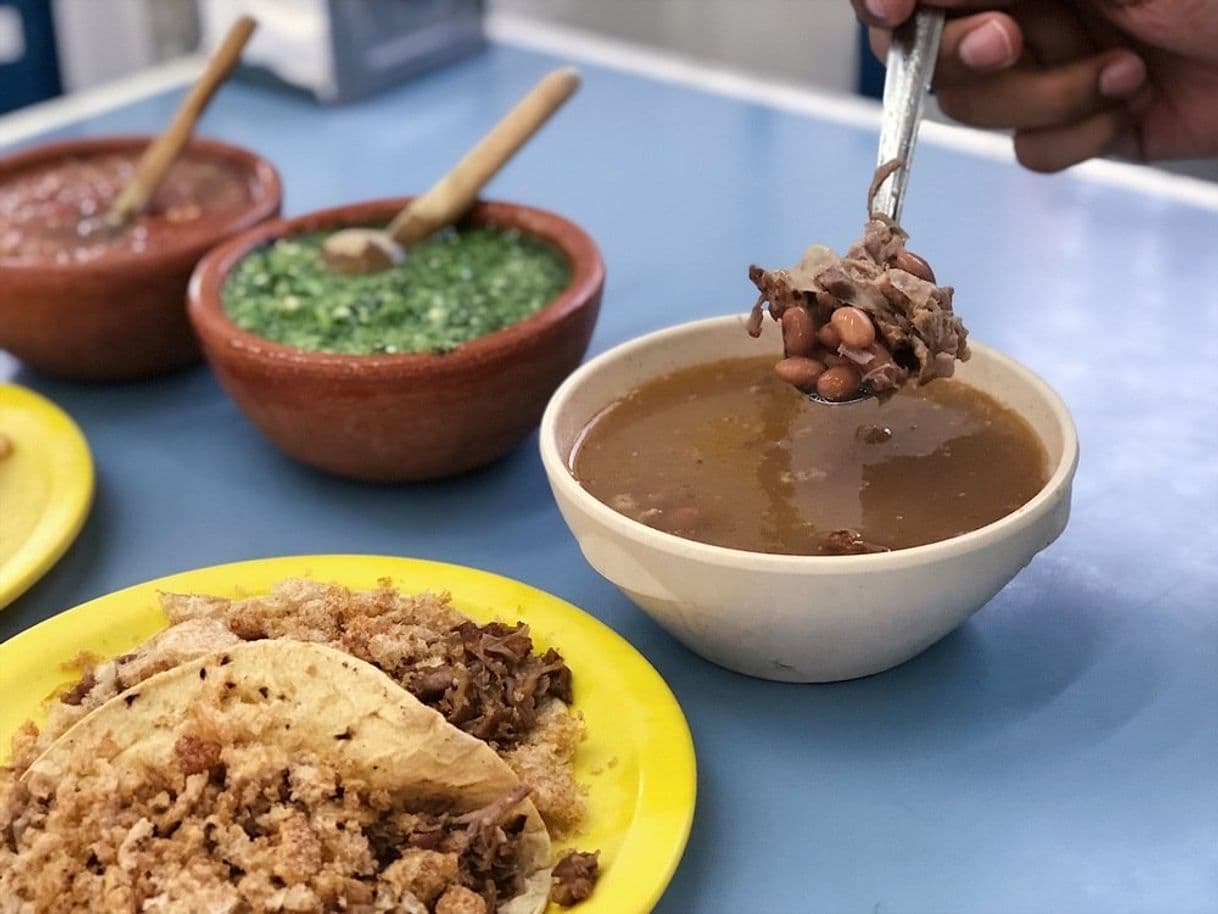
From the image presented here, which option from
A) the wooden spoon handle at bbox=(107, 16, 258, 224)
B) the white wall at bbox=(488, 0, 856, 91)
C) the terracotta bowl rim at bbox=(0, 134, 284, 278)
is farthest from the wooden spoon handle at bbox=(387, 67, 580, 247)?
the white wall at bbox=(488, 0, 856, 91)

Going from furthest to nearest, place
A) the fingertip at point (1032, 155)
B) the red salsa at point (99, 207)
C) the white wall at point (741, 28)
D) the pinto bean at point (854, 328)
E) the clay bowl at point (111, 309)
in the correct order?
the white wall at point (741, 28) → the fingertip at point (1032, 155) → the red salsa at point (99, 207) → the clay bowl at point (111, 309) → the pinto bean at point (854, 328)

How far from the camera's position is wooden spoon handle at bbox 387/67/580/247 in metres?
2.26

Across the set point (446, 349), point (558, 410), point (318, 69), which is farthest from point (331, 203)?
point (558, 410)

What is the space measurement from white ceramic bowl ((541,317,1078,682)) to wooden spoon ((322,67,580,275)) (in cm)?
68

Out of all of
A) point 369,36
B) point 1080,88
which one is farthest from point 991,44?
point 369,36

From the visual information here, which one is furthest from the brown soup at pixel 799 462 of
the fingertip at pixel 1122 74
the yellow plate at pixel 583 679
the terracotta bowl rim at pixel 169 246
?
the fingertip at pixel 1122 74

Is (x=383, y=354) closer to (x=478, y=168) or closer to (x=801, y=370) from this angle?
(x=478, y=168)

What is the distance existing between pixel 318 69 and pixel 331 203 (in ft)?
2.37

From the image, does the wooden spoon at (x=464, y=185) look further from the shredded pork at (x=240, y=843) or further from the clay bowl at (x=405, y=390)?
the shredded pork at (x=240, y=843)

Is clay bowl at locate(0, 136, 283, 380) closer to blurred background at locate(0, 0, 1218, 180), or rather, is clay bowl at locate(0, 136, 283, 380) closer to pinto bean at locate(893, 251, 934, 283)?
pinto bean at locate(893, 251, 934, 283)

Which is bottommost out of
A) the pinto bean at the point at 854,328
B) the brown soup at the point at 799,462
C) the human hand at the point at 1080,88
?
the brown soup at the point at 799,462

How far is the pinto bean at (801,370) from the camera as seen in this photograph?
1.59 m

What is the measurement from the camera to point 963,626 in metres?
1.69

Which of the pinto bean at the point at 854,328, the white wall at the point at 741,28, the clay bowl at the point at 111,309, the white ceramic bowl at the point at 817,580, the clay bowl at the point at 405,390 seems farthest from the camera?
the white wall at the point at 741,28
